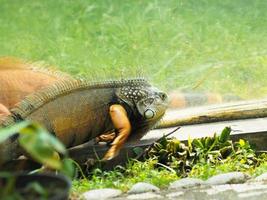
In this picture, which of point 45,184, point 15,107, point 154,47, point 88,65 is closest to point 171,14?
point 154,47

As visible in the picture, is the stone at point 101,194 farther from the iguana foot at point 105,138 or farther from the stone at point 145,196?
the iguana foot at point 105,138

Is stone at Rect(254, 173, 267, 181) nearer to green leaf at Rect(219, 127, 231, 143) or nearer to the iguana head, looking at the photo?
green leaf at Rect(219, 127, 231, 143)

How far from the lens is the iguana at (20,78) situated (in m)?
5.08

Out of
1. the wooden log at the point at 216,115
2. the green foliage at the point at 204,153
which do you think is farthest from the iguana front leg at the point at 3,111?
the wooden log at the point at 216,115

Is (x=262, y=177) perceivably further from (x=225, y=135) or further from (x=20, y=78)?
(x=20, y=78)

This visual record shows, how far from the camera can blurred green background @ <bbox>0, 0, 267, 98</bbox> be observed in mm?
6594

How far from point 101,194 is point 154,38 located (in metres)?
2.94

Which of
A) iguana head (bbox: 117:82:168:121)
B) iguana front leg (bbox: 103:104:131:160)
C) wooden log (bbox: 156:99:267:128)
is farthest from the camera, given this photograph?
wooden log (bbox: 156:99:267:128)

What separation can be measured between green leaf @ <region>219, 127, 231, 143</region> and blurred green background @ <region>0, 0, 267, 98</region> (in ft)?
3.84

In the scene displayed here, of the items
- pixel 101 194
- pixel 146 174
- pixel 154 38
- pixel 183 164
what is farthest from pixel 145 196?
pixel 154 38

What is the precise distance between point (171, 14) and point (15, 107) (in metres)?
2.87

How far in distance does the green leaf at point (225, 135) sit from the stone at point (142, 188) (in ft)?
2.76

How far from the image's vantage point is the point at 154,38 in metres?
7.13

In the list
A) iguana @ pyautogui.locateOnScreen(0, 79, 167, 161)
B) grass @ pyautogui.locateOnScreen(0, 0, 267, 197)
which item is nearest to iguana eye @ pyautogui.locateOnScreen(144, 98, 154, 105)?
iguana @ pyautogui.locateOnScreen(0, 79, 167, 161)
